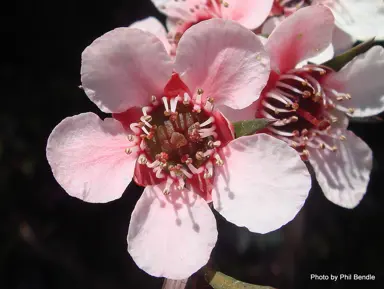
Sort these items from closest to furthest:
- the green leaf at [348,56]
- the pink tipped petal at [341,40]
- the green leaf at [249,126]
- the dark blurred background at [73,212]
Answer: the green leaf at [249,126]
the green leaf at [348,56]
the pink tipped petal at [341,40]
the dark blurred background at [73,212]

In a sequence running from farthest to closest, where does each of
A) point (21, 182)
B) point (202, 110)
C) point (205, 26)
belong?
1. point (21, 182)
2. point (202, 110)
3. point (205, 26)

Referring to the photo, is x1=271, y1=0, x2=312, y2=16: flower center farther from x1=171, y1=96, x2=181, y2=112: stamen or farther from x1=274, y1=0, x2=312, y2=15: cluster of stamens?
x1=171, y1=96, x2=181, y2=112: stamen

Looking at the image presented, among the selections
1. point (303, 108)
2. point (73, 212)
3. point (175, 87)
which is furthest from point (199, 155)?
point (73, 212)

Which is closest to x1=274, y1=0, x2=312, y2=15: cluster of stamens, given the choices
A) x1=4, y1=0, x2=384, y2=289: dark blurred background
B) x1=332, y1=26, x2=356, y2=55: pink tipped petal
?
x1=332, y1=26, x2=356, y2=55: pink tipped petal

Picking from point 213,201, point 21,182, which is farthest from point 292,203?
point 21,182

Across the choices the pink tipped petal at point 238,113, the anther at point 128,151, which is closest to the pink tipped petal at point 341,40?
the pink tipped petal at point 238,113

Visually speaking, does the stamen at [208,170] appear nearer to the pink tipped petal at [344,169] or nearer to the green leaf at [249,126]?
the green leaf at [249,126]

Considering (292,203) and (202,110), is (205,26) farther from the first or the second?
(292,203)
